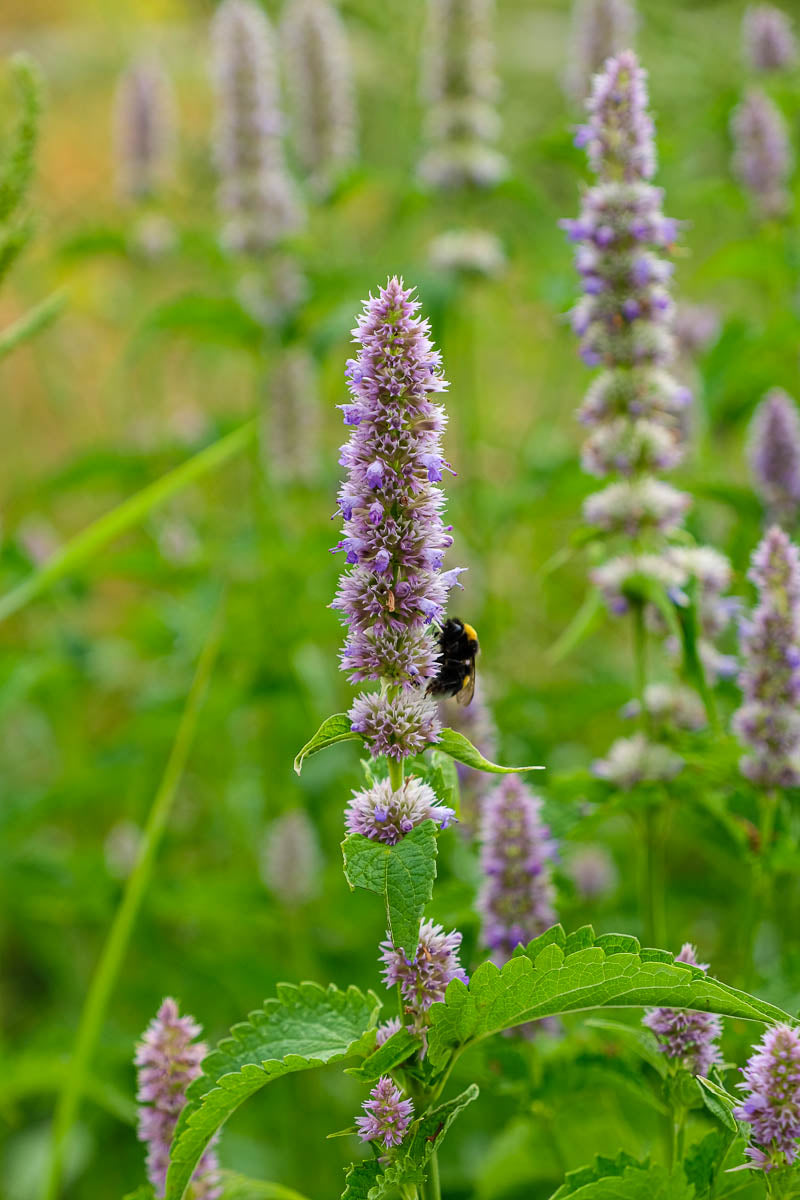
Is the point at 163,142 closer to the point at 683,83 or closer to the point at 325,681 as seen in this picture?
the point at 683,83

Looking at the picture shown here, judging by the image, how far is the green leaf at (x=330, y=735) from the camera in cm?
158

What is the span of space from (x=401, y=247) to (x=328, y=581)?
2.74 meters

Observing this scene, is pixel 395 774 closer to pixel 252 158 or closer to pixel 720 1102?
pixel 720 1102

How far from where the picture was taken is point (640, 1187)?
163 cm

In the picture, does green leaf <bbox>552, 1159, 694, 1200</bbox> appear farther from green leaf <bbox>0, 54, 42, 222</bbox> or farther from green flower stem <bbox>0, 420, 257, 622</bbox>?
green leaf <bbox>0, 54, 42, 222</bbox>

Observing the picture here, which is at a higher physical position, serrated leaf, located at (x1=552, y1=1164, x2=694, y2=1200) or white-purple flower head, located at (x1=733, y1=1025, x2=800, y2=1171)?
white-purple flower head, located at (x1=733, y1=1025, x2=800, y2=1171)

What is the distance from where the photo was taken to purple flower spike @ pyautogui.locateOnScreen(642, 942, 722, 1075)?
1.77 m

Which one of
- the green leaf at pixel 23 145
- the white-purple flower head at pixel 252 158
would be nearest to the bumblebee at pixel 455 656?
the green leaf at pixel 23 145

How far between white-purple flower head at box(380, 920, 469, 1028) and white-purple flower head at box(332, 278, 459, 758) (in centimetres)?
26

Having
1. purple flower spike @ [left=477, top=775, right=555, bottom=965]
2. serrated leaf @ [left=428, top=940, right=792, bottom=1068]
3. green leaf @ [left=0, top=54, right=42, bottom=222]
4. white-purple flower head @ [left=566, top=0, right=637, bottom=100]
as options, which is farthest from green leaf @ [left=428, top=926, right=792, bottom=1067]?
white-purple flower head @ [left=566, top=0, right=637, bottom=100]

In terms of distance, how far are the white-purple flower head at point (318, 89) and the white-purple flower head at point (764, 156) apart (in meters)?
1.89

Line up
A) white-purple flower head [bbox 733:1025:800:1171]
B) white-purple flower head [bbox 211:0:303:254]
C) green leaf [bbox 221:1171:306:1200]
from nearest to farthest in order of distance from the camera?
white-purple flower head [bbox 733:1025:800:1171] < green leaf [bbox 221:1171:306:1200] < white-purple flower head [bbox 211:0:303:254]

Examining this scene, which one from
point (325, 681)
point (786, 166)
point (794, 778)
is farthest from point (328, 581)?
point (794, 778)

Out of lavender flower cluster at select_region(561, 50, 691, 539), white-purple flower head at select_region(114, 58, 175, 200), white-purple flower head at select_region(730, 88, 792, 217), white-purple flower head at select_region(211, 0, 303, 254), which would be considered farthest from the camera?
white-purple flower head at select_region(114, 58, 175, 200)
